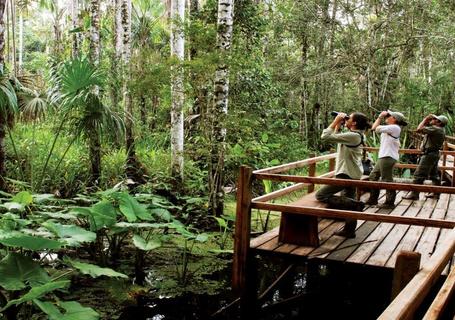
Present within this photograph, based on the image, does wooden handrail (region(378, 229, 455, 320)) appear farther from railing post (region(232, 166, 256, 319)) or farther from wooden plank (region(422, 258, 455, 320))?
railing post (region(232, 166, 256, 319))

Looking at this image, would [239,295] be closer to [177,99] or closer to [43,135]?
[177,99]

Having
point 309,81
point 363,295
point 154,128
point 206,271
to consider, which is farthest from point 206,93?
point 309,81

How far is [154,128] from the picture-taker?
51.7 ft

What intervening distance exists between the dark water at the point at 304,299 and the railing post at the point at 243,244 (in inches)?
7.9

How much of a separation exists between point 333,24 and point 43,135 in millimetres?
10709

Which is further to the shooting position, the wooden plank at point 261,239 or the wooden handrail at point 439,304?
the wooden plank at point 261,239

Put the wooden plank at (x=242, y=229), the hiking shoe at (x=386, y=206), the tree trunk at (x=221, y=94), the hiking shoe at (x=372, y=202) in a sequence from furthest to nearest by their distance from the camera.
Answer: the tree trunk at (x=221, y=94) < the hiking shoe at (x=372, y=202) < the hiking shoe at (x=386, y=206) < the wooden plank at (x=242, y=229)

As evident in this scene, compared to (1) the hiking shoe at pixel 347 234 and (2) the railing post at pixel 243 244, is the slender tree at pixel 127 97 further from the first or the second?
(1) the hiking shoe at pixel 347 234

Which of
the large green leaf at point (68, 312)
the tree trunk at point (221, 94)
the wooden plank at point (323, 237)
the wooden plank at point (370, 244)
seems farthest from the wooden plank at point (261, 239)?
the tree trunk at point (221, 94)

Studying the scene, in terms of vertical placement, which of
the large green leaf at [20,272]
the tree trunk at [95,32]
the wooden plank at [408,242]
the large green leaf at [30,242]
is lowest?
the wooden plank at [408,242]

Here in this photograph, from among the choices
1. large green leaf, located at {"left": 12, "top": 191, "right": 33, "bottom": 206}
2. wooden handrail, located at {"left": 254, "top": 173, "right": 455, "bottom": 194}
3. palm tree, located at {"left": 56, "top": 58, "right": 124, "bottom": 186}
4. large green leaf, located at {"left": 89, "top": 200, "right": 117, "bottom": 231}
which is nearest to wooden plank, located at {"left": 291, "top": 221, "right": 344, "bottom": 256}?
wooden handrail, located at {"left": 254, "top": 173, "right": 455, "bottom": 194}

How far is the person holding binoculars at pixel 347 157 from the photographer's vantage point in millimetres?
5949

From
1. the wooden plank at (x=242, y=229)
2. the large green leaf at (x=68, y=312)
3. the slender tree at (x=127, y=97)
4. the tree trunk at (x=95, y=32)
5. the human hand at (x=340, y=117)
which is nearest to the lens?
the large green leaf at (x=68, y=312)

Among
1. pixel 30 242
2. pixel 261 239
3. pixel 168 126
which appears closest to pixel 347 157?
pixel 261 239
